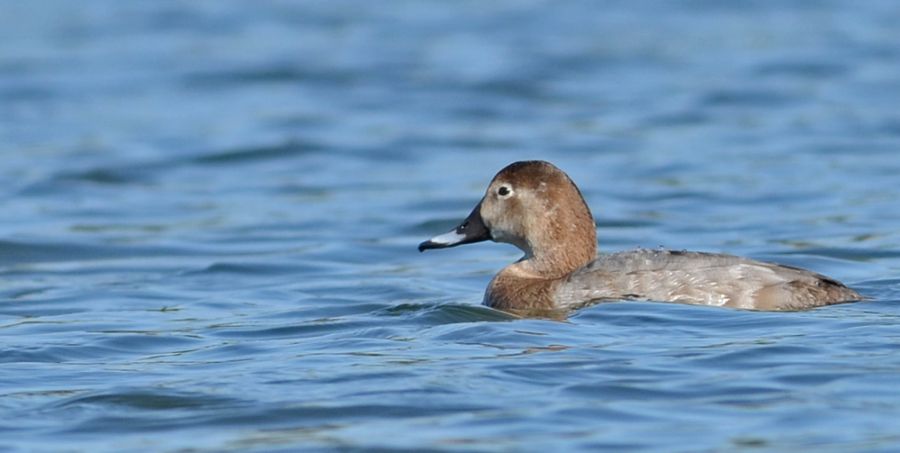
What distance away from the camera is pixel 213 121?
64.7 ft

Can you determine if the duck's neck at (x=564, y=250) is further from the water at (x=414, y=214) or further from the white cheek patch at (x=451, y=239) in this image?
the water at (x=414, y=214)

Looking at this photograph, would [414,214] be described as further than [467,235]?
Yes

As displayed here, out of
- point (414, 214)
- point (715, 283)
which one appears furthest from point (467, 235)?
point (414, 214)

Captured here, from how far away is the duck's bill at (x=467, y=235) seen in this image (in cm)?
1044

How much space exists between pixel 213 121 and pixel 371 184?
4.00 m

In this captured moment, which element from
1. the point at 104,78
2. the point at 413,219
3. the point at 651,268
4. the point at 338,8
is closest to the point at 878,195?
the point at 413,219

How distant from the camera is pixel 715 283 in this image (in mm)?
9234

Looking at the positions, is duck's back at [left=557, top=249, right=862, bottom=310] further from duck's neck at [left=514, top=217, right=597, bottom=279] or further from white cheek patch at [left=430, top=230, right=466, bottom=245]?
white cheek patch at [left=430, top=230, right=466, bottom=245]

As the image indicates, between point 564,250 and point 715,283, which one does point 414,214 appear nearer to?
point 564,250

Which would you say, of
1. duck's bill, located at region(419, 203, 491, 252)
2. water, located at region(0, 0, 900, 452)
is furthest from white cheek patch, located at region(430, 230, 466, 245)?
water, located at region(0, 0, 900, 452)

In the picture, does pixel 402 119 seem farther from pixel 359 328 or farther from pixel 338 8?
pixel 359 328

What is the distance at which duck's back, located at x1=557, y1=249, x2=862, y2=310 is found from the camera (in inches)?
361

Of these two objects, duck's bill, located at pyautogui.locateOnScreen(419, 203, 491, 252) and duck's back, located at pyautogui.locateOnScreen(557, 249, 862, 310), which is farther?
duck's bill, located at pyautogui.locateOnScreen(419, 203, 491, 252)

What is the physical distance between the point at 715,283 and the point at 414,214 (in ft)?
19.2
